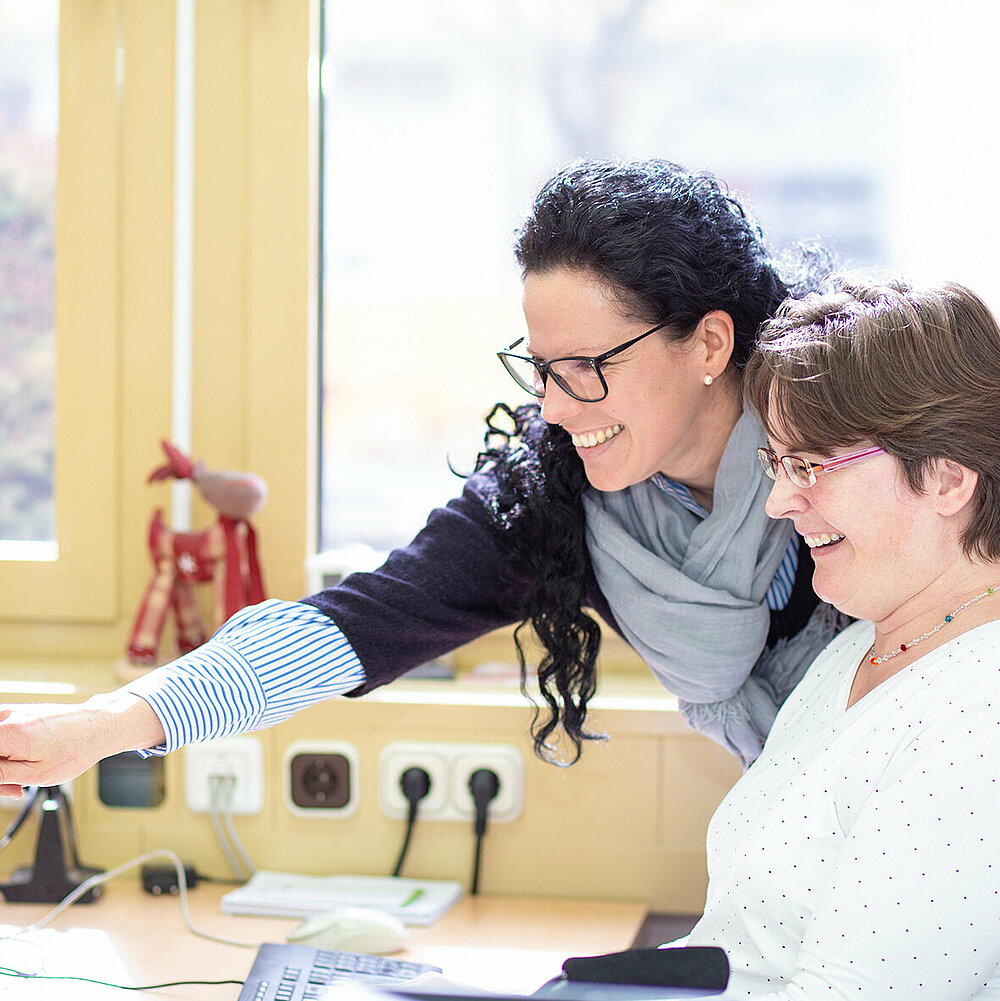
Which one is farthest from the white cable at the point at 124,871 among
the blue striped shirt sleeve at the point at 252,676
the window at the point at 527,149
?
the window at the point at 527,149

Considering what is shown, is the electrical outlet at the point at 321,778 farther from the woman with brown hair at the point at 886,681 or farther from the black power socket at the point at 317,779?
the woman with brown hair at the point at 886,681

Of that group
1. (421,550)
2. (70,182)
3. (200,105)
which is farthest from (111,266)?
(421,550)

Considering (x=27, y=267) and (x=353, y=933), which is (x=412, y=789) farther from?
(x=27, y=267)

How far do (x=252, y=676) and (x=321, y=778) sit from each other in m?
0.52

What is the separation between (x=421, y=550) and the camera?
135 cm

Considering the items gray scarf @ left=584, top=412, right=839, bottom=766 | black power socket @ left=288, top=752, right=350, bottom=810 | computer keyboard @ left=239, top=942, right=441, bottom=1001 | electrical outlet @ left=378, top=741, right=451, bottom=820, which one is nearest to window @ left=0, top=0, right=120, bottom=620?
black power socket @ left=288, top=752, right=350, bottom=810

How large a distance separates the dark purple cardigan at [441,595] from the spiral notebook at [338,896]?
15.1 inches

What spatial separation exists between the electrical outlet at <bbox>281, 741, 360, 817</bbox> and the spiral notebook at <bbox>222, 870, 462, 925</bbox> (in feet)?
0.30

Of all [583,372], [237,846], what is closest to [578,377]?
[583,372]

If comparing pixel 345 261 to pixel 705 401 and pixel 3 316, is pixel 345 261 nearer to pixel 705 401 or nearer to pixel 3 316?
pixel 3 316

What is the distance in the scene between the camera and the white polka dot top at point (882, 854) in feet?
2.81

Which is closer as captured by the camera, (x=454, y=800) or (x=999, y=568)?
(x=999, y=568)

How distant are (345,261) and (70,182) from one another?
1.42 feet

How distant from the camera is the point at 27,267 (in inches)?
77.7
